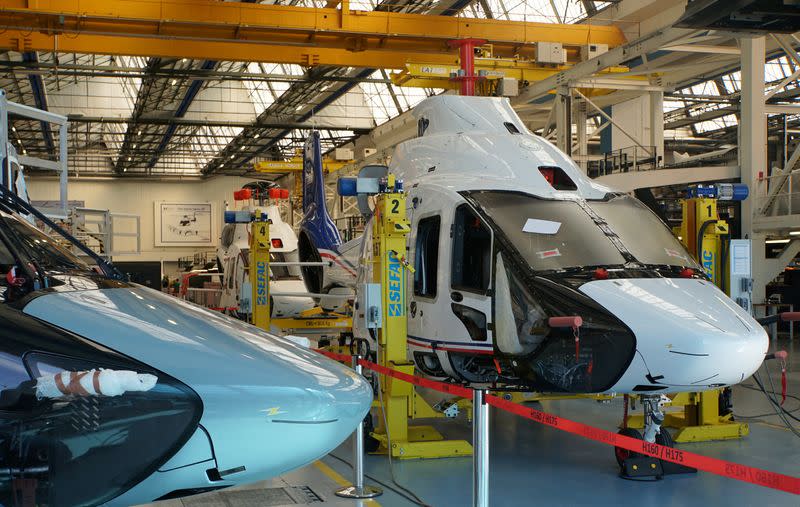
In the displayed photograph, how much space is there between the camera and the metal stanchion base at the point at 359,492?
6145 mm

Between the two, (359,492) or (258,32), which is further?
(258,32)

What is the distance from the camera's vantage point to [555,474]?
22.3ft

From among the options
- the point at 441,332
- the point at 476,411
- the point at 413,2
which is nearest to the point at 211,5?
the point at 413,2

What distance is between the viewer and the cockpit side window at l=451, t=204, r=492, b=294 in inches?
289

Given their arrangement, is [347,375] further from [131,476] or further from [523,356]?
[523,356]

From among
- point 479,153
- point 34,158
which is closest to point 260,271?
point 479,153

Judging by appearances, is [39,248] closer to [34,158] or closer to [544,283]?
[34,158]

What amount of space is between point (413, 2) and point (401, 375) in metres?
14.0

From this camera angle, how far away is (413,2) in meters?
19.0

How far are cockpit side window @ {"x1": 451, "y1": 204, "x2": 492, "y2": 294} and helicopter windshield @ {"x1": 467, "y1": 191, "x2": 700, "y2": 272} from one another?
204mm

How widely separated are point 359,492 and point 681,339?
8.31ft

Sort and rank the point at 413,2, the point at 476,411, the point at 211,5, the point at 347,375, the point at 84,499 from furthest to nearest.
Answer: the point at 413,2 < the point at 211,5 < the point at 476,411 < the point at 347,375 < the point at 84,499

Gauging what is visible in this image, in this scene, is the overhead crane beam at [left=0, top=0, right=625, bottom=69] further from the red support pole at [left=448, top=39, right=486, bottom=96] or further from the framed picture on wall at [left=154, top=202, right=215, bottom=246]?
the framed picture on wall at [left=154, top=202, right=215, bottom=246]

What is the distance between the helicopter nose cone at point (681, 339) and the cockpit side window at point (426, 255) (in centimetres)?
193
